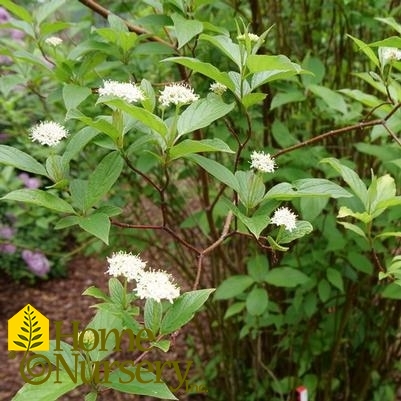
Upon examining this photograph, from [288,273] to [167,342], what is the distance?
941 millimetres

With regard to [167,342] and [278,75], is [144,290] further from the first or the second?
[278,75]

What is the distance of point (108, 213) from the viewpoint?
3.04 ft

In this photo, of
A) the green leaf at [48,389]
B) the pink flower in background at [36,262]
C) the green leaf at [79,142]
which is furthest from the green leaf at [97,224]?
the pink flower in background at [36,262]

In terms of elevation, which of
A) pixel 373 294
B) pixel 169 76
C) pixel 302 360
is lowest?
pixel 302 360

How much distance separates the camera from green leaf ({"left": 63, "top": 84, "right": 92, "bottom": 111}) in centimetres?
114

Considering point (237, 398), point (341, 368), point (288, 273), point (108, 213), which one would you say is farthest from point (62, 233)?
point (108, 213)

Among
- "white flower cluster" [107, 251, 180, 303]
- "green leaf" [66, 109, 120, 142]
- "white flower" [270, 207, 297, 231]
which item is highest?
"green leaf" [66, 109, 120, 142]

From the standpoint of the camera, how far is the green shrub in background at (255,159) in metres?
0.94

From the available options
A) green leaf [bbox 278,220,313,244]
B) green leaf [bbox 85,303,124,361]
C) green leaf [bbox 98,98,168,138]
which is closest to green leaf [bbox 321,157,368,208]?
green leaf [bbox 278,220,313,244]

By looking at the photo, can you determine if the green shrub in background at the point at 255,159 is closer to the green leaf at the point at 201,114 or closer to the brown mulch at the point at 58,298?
the green leaf at the point at 201,114

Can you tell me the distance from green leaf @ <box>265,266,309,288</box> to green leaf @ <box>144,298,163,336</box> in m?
0.85

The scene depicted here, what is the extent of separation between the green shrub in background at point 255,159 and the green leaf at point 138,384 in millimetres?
188

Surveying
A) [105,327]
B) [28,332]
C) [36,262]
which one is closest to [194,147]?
[105,327]

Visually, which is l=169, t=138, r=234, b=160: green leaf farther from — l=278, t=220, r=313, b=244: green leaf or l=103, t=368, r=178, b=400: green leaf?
l=103, t=368, r=178, b=400: green leaf
